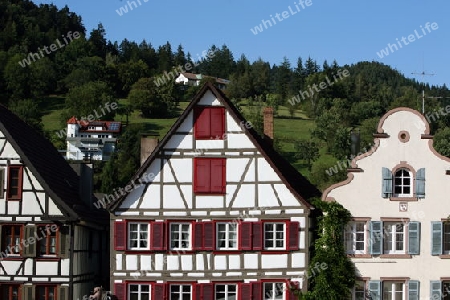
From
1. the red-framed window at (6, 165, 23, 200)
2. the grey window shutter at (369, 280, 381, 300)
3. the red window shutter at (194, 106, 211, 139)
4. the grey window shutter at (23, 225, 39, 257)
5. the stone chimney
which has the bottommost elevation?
the grey window shutter at (369, 280, 381, 300)

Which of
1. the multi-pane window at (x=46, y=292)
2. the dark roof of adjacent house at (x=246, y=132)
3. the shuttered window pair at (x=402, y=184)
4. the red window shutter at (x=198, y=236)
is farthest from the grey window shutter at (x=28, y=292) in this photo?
the shuttered window pair at (x=402, y=184)

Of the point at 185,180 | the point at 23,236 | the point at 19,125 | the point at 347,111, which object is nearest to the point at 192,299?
the point at 185,180

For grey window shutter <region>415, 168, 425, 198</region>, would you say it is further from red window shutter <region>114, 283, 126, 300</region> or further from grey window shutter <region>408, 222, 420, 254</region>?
red window shutter <region>114, 283, 126, 300</region>

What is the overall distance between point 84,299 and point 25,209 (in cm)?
490

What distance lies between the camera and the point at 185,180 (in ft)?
122

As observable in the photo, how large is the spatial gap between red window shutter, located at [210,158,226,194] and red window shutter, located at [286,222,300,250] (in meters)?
3.19

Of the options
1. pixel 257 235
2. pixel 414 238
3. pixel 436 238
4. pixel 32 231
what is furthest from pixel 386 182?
pixel 32 231

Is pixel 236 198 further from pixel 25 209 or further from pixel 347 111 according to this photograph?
pixel 347 111

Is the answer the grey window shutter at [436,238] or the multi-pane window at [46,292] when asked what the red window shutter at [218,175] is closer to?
the multi-pane window at [46,292]

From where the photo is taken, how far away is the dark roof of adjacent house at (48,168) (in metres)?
37.3

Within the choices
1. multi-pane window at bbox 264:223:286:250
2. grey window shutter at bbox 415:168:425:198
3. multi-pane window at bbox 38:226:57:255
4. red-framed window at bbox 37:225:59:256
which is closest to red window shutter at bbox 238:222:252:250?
multi-pane window at bbox 264:223:286:250

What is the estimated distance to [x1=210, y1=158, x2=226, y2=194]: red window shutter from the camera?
37.2 meters

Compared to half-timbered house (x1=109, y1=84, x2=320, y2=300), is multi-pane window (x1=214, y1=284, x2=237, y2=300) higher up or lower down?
lower down

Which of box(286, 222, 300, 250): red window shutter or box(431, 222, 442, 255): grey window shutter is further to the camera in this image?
box(286, 222, 300, 250): red window shutter
